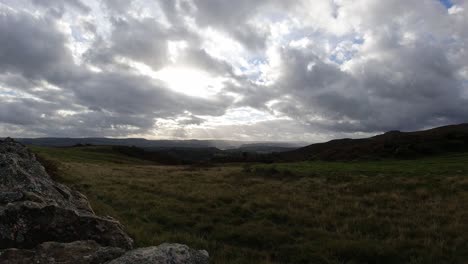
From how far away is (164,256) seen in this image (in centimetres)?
521

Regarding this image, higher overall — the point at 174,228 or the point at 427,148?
the point at 427,148

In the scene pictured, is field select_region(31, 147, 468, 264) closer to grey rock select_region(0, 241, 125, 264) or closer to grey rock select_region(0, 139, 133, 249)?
grey rock select_region(0, 139, 133, 249)

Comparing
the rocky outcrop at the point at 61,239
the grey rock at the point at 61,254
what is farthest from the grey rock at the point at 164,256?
the grey rock at the point at 61,254

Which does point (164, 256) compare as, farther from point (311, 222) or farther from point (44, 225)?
point (311, 222)

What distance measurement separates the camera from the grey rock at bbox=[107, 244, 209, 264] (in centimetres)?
511

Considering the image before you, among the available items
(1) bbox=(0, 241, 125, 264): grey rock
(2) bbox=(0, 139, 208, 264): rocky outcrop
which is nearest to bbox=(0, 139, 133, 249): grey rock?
(2) bbox=(0, 139, 208, 264): rocky outcrop

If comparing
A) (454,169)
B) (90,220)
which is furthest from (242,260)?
(454,169)

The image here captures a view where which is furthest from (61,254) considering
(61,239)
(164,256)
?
(164,256)

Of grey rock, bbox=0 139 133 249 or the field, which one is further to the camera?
the field

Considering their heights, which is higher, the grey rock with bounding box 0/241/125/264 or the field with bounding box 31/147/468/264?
the grey rock with bounding box 0/241/125/264

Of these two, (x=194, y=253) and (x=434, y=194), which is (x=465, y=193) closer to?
(x=434, y=194)

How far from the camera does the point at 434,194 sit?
19.2m

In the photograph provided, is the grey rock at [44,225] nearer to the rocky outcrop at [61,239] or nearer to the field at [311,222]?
the rocky outcrop at [61,239]

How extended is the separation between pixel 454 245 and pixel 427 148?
2068 inches
